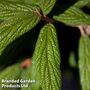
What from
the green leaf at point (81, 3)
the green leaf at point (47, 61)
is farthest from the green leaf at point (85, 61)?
the green leaf at point (47, 61)

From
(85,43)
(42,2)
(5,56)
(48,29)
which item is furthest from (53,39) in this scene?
(5,56)

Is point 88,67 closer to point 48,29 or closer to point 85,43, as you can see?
point 85,43

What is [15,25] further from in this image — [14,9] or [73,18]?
[73,18]

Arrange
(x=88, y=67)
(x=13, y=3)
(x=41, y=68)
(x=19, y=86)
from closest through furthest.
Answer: (x=41, y=68)
(x=13, y=3)
(x=88, y=67)
(x=19, y=86)

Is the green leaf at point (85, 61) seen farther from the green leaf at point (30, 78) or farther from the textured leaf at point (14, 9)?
the textured leaf at point (14, 9)

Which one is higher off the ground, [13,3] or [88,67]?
[13,3]

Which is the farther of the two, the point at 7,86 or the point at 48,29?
the point at 7,86

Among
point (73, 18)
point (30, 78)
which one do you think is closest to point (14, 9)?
point (73, 18)
